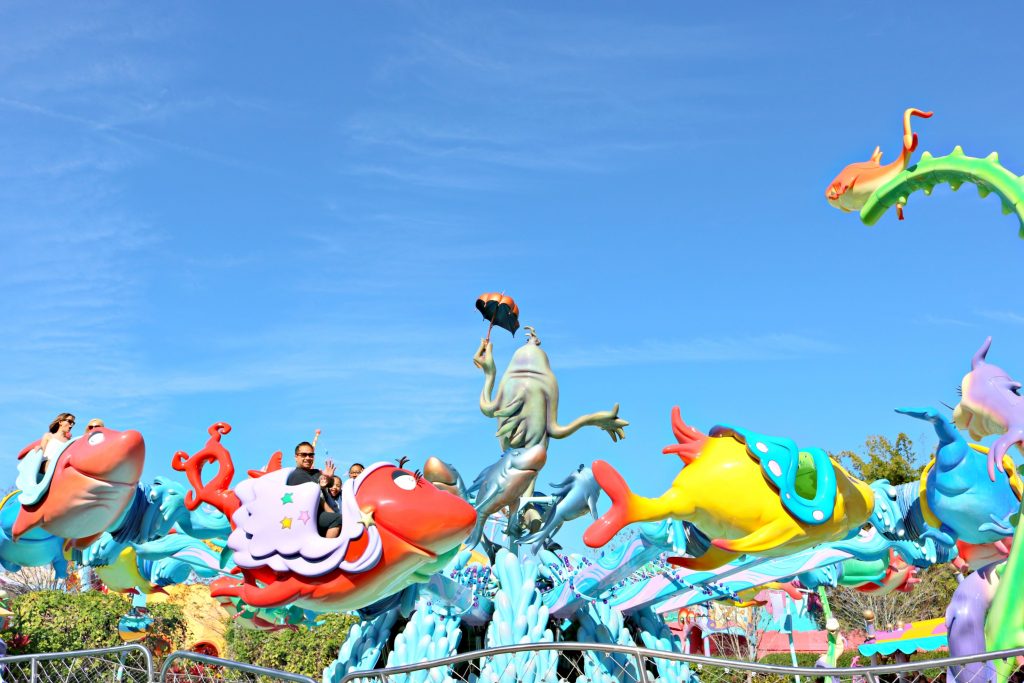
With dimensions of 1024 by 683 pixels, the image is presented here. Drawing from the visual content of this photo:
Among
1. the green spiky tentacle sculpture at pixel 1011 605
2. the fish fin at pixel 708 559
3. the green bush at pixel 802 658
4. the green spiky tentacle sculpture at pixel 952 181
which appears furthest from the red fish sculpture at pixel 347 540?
the green bush at pixel 802 658

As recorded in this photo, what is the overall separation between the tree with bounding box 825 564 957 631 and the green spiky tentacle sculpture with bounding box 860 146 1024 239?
17.1 meters

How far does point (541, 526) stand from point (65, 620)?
12.8 metres

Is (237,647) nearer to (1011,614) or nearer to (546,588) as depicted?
(546,588)

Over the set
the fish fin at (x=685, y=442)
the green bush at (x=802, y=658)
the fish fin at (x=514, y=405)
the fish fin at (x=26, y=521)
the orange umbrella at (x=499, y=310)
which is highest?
the orange umbrella at (x=499, y=310)

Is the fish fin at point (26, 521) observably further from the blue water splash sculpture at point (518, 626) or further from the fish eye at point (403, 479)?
the blue water splash sculpture at point (518, 626)

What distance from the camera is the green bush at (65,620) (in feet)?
58.7

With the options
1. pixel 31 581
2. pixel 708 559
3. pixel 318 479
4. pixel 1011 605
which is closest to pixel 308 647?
pixel 31 581

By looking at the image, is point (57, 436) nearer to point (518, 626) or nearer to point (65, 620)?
point (518, 626)

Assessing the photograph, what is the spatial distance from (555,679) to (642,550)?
1225mm

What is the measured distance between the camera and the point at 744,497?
609 centimetres

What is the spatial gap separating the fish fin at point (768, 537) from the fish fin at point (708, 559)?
0.45ft

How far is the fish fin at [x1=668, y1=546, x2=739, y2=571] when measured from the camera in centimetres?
628

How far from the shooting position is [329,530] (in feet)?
19.9

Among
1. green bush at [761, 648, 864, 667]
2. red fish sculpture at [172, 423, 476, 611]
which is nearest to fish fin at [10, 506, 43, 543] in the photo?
red fish sculpture at [172, 423, 476, 611]
